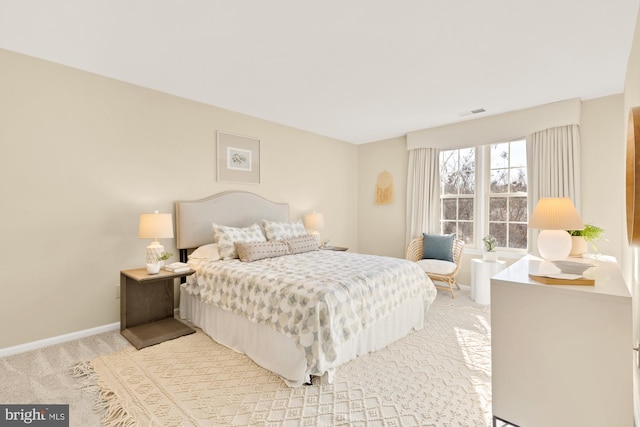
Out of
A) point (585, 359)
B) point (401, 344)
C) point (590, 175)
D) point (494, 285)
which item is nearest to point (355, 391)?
point (401, 344)

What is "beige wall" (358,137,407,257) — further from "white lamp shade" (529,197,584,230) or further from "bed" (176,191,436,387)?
"white lamp shade" (529,197,584,230)

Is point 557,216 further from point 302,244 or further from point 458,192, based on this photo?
point 458,192

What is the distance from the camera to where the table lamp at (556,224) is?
6.56 feet

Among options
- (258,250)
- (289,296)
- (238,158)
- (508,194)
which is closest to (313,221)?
(238,158)

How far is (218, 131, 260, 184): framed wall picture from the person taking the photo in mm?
3988

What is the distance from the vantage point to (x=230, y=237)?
3432 mm

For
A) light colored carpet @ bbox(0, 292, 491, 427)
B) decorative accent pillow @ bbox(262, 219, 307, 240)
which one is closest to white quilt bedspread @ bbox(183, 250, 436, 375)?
light colored carpet @ bbox(0, 292, 491, 427)

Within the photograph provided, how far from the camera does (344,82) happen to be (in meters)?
3.20

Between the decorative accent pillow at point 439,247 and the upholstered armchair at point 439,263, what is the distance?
0.03m

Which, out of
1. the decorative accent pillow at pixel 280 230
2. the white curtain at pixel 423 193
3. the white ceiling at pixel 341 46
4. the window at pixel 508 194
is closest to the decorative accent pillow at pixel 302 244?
the decorative accent pillow at pixel 280 230

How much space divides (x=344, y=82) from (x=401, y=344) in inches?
107

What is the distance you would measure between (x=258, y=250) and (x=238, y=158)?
152 centimetres

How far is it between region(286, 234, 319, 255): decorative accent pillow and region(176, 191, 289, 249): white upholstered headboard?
0.71 metres

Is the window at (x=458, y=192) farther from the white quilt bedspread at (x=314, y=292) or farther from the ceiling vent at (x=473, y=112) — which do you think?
the white quilt bedspread at (x=314, y=292)
